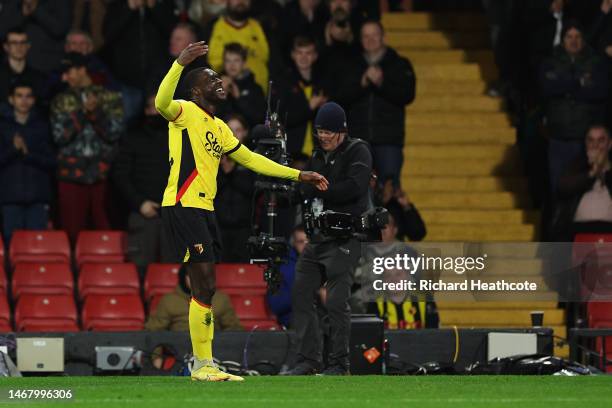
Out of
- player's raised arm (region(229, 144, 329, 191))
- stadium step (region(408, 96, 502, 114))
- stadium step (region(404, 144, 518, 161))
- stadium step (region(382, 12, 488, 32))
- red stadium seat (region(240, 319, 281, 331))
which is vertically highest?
stadium step (region(382, 12, 488, 32))

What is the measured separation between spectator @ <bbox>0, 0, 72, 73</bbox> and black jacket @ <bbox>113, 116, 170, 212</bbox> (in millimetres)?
1530

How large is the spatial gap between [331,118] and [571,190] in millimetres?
4505

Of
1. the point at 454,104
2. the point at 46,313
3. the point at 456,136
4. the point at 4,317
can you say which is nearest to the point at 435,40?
the point at 454,104

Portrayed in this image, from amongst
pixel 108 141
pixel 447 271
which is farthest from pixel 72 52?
pixel 447 271

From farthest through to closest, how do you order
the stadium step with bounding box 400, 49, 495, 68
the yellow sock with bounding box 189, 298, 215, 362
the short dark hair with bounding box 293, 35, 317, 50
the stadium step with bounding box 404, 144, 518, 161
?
the stadium step with bounding box 400, 49, 495, 68
the stadium step with bounding box 404, 144, 518, 161
the short dark hair with bounding box 293, 35, 317, 50
the yellow sock with bounding box 189, 298, 215, 362

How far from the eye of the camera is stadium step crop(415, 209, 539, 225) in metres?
19.3

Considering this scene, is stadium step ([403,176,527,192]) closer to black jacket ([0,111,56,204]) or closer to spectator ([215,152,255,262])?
spectator ([215,152,255,262])

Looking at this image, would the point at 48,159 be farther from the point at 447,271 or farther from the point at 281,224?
the point at 447,271

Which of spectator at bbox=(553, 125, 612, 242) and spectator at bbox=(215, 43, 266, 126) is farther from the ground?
spectator at bbox=(215, 43, 266, 126)

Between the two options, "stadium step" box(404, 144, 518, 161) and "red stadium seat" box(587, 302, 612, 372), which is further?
"stadium step" box(404, 144, 518, 161)

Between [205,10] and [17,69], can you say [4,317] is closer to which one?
[17,69]

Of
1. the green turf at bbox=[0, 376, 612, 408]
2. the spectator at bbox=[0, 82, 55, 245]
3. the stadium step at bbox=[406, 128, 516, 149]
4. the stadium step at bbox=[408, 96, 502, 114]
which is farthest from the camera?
the stadium step at bbox=[408, 96, 502, 114]

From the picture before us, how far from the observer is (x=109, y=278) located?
17.4m

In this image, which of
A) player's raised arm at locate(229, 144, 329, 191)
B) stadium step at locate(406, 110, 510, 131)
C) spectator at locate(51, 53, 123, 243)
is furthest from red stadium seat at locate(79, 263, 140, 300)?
player's raised arm at locate(229, 144, 329, 191)
